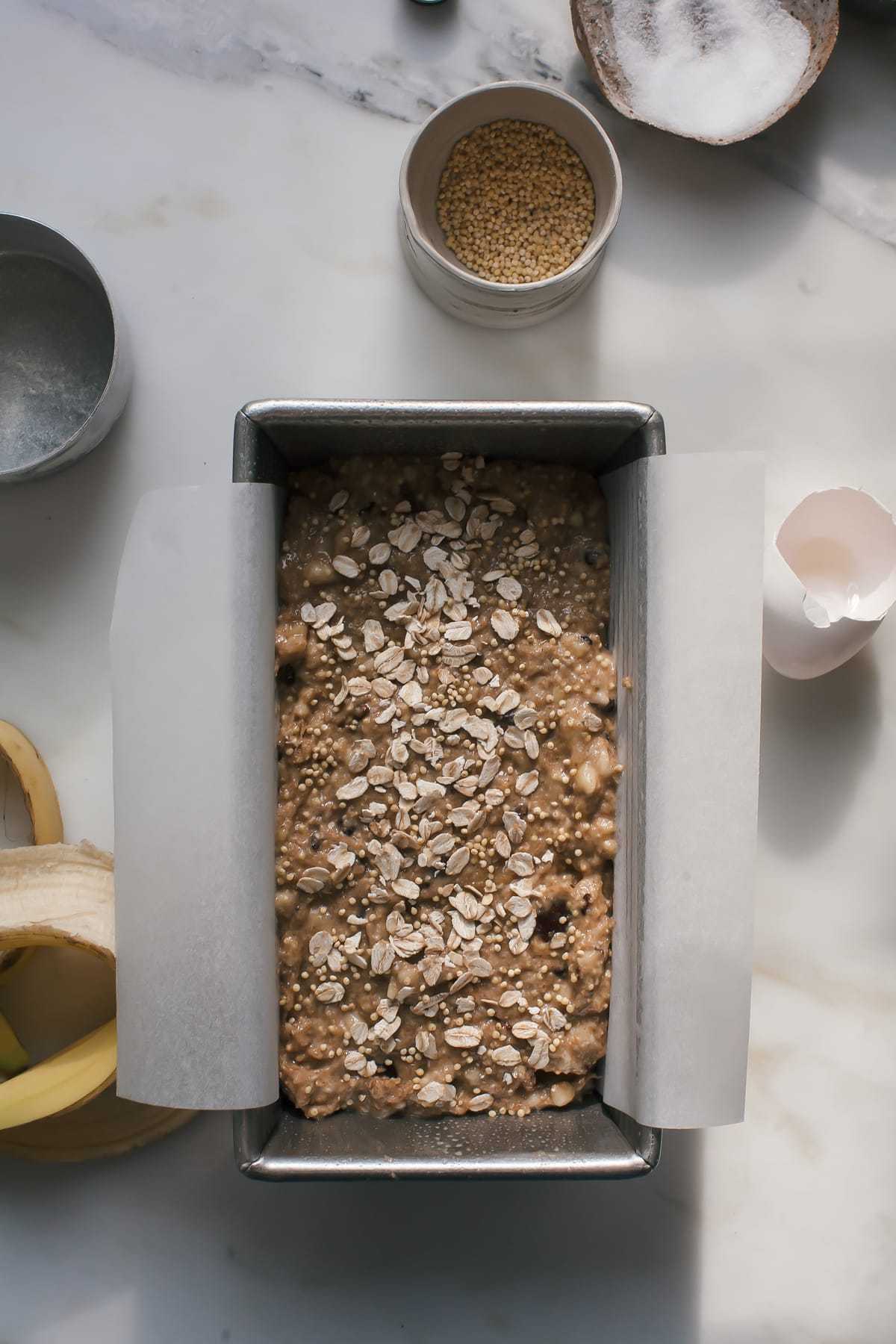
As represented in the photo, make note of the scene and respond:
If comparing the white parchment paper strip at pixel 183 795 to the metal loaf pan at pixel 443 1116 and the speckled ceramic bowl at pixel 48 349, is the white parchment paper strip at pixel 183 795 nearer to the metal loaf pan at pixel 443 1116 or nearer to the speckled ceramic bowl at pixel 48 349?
the metal loaf pan at pixel 443 1116

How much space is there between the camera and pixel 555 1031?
4.11 feet

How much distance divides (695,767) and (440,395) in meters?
0.67

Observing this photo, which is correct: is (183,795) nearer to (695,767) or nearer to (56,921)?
(56,921)

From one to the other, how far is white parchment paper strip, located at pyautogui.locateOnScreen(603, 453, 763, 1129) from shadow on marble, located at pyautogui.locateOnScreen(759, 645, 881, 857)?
0.35 meters

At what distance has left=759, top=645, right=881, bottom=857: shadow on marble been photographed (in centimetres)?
149

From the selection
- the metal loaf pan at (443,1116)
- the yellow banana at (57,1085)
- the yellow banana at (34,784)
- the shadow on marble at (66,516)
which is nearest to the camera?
the metal loaf pan at (443,1116)

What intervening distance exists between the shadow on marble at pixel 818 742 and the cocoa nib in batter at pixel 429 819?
36 centimetres

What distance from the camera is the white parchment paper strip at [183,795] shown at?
3.84ft

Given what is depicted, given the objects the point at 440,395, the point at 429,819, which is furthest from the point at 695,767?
the point at 440,395

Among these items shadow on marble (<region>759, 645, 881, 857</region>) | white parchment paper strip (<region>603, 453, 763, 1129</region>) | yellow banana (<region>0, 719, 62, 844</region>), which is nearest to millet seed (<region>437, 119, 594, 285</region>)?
white parchment paper strip (<region>603, 453, 763, 1129</region>)

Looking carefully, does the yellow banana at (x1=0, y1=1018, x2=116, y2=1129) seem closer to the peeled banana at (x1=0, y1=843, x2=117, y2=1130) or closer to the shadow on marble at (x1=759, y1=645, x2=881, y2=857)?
the peeled banana at (x1=0, y1=843, x2=117, y2=1130)

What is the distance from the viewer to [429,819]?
49.6 inches

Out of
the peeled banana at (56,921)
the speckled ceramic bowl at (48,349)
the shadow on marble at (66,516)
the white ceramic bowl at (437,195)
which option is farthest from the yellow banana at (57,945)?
the white ceramic bowl at (437,195)

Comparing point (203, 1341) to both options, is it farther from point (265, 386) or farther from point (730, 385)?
point (730, 385)
